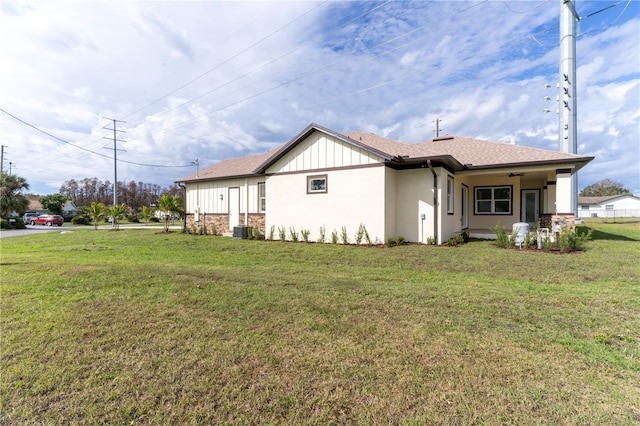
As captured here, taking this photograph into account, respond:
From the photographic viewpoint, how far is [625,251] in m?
9.06

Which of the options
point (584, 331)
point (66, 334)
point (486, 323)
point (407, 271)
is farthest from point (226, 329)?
point (407, 271)

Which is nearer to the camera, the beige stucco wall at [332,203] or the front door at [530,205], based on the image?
the beige stucco wall at [332,203]

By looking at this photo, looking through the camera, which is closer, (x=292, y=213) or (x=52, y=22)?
(x=52, y=22)

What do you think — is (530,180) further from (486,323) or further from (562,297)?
(486,323)

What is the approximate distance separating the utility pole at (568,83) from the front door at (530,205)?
398cm

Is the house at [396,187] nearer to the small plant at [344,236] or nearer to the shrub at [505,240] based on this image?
the small plant at [344,236]

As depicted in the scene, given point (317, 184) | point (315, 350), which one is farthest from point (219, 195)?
point (315, 350)

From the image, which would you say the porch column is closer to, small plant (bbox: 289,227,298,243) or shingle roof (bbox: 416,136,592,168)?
shingle roof (bbox: 416,136,592,168)

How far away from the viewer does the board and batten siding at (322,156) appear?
11.3 m

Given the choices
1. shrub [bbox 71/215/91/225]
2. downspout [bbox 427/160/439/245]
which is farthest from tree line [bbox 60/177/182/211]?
downspout [bbox 427/160/439/245]

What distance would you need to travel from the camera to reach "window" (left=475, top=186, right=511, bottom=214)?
1455 cm

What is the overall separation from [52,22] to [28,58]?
4.97 feet

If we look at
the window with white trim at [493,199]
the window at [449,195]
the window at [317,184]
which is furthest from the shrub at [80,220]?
the window with white trim at [493,199]

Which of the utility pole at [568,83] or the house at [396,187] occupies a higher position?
the utility pole at [568,83]
